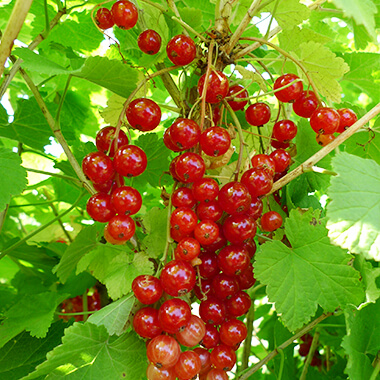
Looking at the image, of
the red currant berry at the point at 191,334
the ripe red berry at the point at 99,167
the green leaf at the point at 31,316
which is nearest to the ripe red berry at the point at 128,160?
the ripe red berry at the point at 99,167

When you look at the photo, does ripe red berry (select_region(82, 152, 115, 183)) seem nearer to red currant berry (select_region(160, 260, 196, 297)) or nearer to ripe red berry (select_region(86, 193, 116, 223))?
ripe red berry (select_region(86, 193, 116, 223))

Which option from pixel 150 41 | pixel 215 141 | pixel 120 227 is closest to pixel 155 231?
pixel 120 227

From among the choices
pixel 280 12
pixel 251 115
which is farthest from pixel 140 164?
pixel 280 12

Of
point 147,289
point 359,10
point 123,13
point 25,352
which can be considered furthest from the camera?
point 25,352

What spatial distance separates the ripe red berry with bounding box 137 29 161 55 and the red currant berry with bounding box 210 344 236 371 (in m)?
0.49

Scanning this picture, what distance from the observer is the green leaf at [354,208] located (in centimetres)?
48

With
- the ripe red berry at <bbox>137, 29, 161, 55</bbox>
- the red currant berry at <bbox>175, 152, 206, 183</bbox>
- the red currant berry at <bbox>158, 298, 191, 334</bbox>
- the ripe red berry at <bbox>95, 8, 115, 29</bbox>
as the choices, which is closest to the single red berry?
the red currant berry at <bbox>175, 152, 206, 183</bbox>

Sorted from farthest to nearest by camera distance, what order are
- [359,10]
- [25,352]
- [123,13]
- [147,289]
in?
[25,352]
[123,13]
[147,289]
[359,10]

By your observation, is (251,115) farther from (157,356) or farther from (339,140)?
(157,356)

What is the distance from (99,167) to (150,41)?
246 millimetres

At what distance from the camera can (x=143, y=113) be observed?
62 cm

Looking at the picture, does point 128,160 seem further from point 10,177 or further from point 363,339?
point 363,339

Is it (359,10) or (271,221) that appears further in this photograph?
(271,221)

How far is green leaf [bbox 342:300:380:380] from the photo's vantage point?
613mm
